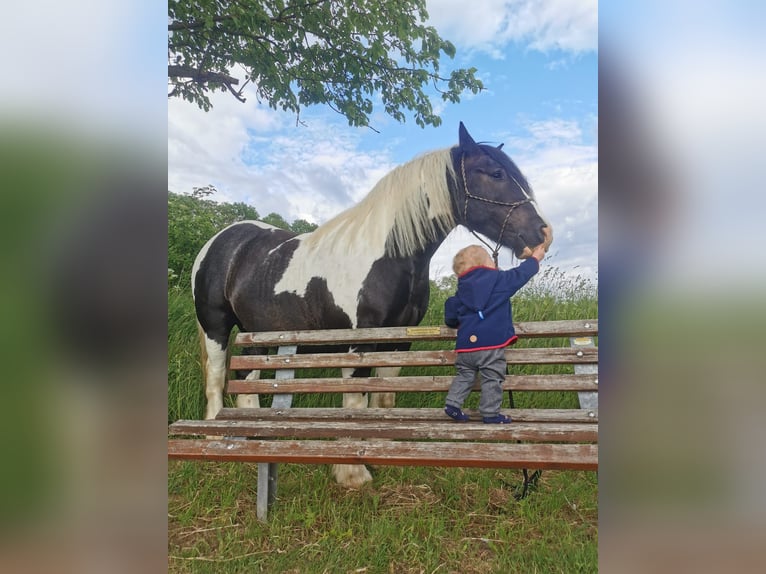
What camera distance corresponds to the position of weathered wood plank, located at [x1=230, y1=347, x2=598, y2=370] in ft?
8.03

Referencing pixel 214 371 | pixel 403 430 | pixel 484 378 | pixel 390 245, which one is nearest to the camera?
pixel 403 430

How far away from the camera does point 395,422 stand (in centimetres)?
239

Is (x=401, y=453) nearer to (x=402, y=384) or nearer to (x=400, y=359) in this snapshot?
(x=402, y=384)

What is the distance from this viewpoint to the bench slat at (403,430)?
1.99 m

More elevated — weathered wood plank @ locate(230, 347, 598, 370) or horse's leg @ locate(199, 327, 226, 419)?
weathered wood plank @ locate(230, 347, 598, 370)

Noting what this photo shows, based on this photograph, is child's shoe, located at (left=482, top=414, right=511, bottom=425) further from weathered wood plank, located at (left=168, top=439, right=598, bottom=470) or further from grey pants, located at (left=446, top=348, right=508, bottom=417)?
weathered wood plank, located at (left=168, top=439, right=598, bottom=470)

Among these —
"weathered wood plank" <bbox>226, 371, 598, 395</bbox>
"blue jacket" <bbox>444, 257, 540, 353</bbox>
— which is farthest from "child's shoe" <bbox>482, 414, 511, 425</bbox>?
"blue jacket" <bbox>444, 257, 540, 353</bbox>

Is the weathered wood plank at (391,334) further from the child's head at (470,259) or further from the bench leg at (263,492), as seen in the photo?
the bench leg at (263,492)

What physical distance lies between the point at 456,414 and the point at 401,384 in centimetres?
39

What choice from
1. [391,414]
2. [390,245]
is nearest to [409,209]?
[390,245]

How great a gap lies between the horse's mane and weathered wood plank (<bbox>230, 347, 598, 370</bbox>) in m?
0.64

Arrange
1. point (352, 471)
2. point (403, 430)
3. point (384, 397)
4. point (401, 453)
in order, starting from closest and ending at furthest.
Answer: point (401, 453), point (403, 430), point (352, 471), point (384, 397)
